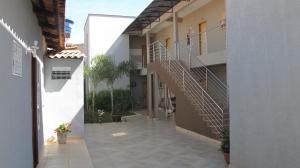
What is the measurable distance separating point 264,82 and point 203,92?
218 inches

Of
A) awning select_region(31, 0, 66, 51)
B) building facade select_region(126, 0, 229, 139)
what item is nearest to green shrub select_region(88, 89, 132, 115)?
building facade select_region(126, 0, 229, 139)

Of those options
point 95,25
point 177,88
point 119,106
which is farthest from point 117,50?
point 177,88

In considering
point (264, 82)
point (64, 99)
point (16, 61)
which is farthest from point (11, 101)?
point (64, 99)

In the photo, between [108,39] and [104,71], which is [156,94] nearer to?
[104,71]

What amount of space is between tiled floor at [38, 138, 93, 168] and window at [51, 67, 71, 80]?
87.9 inches

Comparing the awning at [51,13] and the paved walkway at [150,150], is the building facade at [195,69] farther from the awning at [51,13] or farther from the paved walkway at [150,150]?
the awning at [51,13]

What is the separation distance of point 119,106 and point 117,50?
496 centimetres

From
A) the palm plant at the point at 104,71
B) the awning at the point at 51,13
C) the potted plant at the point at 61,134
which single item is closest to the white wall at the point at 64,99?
the potted plant at the point at 61,134

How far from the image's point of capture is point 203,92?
1074 centimetres

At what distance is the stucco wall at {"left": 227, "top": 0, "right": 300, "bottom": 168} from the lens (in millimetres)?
4545

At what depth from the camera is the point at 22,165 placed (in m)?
4.66

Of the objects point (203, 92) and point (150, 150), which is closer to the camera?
point (150, 150)

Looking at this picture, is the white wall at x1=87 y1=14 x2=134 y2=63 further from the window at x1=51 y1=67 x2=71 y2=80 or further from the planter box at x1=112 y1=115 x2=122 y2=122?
the window at x1=51 y1=67 x2=71 y2=80

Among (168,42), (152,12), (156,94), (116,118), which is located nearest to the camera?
(152,12)
